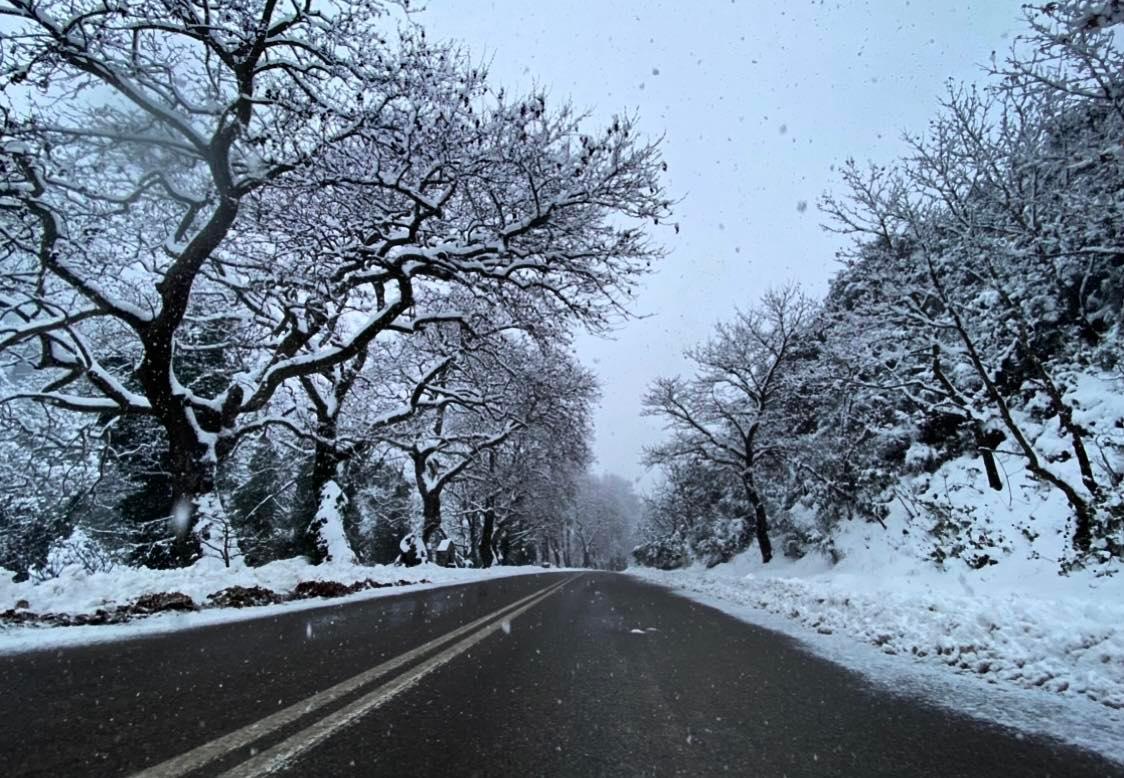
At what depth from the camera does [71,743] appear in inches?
100

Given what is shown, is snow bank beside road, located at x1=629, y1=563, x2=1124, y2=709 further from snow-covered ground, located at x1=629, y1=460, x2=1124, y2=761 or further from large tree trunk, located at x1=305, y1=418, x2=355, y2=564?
large tree trunk, located at x1=305, y1=418, x2=355, y2=564

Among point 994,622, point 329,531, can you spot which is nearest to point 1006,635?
point 994,622

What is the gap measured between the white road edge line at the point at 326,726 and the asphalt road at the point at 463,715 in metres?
0.01

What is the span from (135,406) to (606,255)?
973cm

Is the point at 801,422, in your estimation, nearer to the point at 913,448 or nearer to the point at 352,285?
the point at 913,448

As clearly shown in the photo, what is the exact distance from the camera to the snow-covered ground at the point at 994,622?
12.9ft

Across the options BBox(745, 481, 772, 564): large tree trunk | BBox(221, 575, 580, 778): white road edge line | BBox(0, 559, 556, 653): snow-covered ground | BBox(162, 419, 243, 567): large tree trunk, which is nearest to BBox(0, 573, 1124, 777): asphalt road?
BBox(221, 575, 580, 778): white road edge line

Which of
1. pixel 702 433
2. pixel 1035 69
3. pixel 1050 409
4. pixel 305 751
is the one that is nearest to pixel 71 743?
pixel 305 751

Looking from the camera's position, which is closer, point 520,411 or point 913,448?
point 913,448

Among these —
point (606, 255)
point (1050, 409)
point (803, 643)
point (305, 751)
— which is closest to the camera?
point (305, 751)

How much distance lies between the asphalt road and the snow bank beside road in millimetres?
1258

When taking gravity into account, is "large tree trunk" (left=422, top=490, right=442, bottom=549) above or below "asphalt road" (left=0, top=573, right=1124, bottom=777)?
above

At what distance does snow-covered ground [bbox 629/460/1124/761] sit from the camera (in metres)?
3.93

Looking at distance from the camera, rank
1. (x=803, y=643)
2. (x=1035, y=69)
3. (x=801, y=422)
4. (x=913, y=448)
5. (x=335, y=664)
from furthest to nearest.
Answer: (x=801, y=422), (x=913, y=448), (x=1035, y=69), (x=803, y=643), (x=335, y=664)
